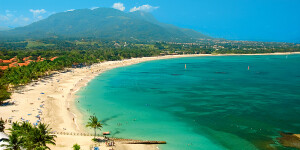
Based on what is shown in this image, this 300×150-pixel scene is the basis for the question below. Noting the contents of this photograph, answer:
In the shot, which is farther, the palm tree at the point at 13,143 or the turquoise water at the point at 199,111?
the turquoise water at the point at 199,111

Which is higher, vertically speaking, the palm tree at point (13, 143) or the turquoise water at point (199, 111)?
the palm tree at point (13, 143)

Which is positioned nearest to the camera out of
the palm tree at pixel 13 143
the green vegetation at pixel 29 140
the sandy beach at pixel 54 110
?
the palm tree at pixel 13 143

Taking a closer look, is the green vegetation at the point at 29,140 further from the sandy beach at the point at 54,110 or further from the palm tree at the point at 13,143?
the sandy beach at the point at 54,110

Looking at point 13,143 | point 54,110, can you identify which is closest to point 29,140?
point 13,143

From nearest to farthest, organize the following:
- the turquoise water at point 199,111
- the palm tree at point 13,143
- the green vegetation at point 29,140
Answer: the palm tree at point 13,143 → the green vegetation at point 29,140 → the turquoise water at point 199,111

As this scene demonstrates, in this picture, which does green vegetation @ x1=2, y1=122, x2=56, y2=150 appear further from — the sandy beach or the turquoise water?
the turquoise water

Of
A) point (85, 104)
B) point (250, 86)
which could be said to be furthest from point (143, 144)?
point (250, 86)

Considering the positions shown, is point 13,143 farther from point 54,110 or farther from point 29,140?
point 54,110

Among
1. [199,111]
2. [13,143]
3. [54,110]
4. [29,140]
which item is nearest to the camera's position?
[13,143]

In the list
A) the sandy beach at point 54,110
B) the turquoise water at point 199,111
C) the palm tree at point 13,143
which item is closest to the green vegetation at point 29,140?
the palm tree at point 13,143

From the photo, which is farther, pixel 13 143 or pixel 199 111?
pixel 199 111

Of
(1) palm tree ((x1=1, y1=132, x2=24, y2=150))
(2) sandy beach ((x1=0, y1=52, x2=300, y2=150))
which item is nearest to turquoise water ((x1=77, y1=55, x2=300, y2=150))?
(2) sandy beach ((x1=0, y1=52, x2=300, y2=150))
